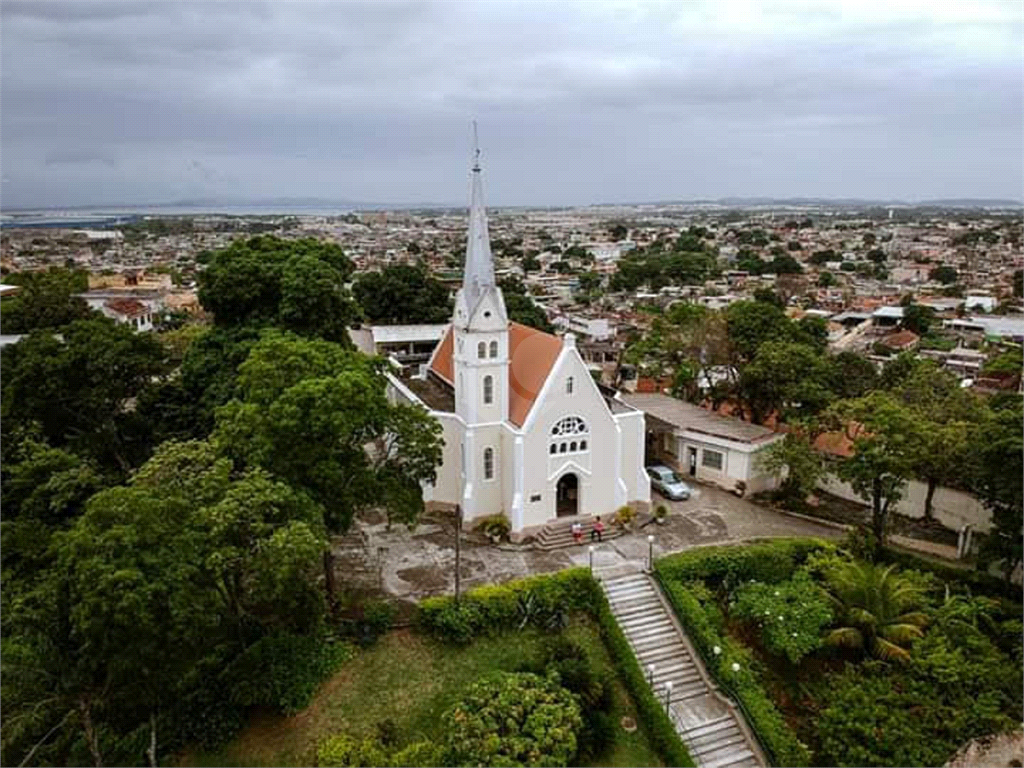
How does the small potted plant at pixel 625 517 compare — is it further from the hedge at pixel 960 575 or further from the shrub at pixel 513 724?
the shrub at pixel 513 724

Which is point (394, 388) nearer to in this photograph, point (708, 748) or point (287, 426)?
point (287, 426)

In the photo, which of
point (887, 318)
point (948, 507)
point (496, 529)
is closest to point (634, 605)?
point (496, 529)

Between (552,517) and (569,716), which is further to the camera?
(552,517)

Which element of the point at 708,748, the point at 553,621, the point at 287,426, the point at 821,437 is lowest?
the point at 708,748

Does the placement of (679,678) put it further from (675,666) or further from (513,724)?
(513,724)

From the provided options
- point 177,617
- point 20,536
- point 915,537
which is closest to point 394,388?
point 20,536

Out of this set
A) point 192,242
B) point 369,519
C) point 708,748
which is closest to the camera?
point 708,748
